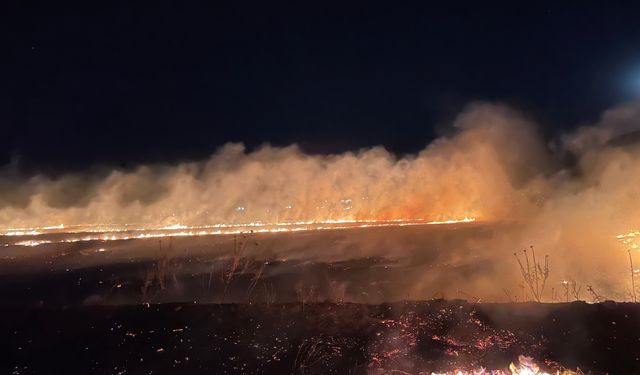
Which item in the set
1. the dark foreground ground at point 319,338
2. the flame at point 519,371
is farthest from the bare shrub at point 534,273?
the flame at point 519,371

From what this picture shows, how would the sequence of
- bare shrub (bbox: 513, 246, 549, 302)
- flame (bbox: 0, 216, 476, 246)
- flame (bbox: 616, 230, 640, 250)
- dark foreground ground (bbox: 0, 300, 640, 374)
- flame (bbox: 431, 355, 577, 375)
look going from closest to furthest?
1. flame (bbox: 431, 355, 577, 375)
2. dark foreground ground (bbox: 0, 300, 640, 374)
3. bare shrub (bbox: 513, 246, 549, 302)
4. flame (bbox: 616, 230, 640, 250)
5. flame (bbox: 0, 216, 476, 246)

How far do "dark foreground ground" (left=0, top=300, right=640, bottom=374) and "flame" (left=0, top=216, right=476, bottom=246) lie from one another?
816 centimetres

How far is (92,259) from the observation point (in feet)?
36.8

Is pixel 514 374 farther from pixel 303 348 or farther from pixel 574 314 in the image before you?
pixel 303 348

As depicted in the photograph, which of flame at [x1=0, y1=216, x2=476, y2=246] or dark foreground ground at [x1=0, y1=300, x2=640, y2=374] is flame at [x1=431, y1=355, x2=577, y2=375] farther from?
flame at [x1=0, y1=216, x2=476, y2=246]

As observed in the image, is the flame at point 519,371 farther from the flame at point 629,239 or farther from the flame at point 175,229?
the flame at point 175,229

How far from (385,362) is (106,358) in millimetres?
3546

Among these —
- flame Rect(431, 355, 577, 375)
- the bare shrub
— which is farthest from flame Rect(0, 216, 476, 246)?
flame Rect(431, 355, 577, 375)

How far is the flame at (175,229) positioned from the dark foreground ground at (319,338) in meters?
8.16

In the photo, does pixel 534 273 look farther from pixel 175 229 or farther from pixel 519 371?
pixel 175 229

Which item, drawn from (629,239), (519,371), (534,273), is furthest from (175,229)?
(629,239)

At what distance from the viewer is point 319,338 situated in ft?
18.0

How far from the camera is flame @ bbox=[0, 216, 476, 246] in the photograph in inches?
566

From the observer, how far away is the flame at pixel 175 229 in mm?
14375
